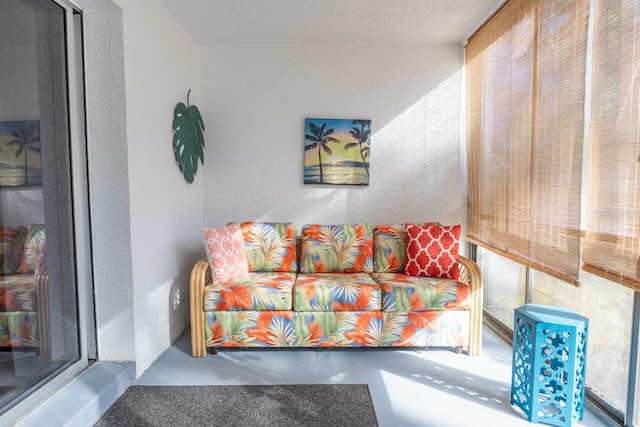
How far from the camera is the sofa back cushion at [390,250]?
312cm

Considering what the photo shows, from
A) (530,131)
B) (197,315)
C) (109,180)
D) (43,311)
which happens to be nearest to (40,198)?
(109,180)

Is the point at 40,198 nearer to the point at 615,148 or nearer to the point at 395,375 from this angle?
the point at 395,375

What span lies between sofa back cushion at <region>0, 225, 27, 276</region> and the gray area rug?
3.04 feet

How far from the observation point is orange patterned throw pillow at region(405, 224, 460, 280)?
2857mm

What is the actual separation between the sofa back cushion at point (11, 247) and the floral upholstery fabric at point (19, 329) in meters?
0.21

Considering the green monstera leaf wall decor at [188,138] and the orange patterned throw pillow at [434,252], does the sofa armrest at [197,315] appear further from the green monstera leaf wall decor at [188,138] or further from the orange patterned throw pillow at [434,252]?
the orange patterned throw pillow at [434,252]

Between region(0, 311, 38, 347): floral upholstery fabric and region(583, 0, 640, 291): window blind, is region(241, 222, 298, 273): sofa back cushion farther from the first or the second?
region(583, 0, 640, 291): window blind

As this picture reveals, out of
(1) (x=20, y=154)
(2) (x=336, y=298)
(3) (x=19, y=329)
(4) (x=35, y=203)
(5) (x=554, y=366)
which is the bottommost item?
(5) (x=554, y=366)

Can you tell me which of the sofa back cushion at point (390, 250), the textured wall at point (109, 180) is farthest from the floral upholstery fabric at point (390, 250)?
the textured wall at point (109, 180)

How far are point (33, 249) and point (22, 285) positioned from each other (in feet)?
0.61

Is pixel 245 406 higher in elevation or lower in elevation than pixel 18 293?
lower

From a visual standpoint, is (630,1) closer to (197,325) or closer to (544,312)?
(544,312)

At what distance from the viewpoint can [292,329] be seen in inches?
103

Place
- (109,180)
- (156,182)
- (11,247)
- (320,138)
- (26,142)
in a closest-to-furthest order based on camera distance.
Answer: (11,247)
(26,142)
(109,180)
(156,182)
(320,138)
